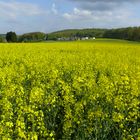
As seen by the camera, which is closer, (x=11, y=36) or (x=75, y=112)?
(x=75, y=112)

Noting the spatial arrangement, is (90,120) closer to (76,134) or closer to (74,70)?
(76,134)

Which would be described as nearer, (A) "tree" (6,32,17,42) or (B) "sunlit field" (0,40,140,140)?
(B) "sunlit field" (0,40,140,140)

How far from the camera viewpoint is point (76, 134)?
6.64 m

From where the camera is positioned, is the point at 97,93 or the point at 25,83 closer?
the point at 97,93

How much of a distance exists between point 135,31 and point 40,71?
238ft

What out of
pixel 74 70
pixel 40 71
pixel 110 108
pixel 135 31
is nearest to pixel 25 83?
pixel 40 71

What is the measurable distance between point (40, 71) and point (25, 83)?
1.48m

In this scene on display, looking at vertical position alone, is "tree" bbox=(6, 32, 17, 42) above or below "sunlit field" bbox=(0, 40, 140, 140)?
below

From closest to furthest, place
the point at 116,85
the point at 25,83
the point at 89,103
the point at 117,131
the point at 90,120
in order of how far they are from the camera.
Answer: the point at 90,120, the point at 117,131, the point at 89,103, the point at 116,85, the point at 25,83

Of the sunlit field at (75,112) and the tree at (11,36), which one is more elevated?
the sunlit field at (75,112)

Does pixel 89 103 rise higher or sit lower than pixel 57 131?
higher

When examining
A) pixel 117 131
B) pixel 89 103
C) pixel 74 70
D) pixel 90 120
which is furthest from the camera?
pixel 74 70

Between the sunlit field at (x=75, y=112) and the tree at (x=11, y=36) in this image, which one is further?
the tree at (x=11, y=36)

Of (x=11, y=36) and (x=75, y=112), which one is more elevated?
(x=75, y=112)
